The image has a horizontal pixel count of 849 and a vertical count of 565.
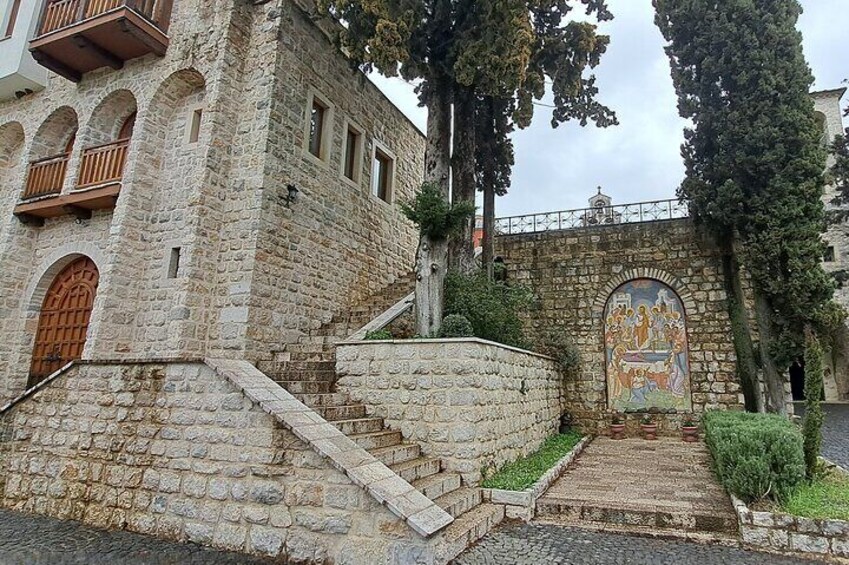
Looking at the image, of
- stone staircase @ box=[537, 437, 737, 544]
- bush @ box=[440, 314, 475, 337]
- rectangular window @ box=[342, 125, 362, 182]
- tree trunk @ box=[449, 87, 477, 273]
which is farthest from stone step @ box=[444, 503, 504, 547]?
rectangular window @ box=[342, 125, 362, 182]

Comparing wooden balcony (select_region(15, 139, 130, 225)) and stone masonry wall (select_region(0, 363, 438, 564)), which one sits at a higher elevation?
wooden balcony (select_region(15, 139, 130, 225))

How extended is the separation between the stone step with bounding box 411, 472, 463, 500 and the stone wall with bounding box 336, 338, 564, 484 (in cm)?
15

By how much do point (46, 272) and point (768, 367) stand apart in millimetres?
13564

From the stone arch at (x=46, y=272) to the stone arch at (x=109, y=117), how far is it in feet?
6.79

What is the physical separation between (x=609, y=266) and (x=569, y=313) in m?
1.38

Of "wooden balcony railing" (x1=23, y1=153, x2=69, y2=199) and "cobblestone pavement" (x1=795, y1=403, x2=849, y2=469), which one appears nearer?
"cobblestone pavement" (x1=795, y1=403, x2=849, y2=469)

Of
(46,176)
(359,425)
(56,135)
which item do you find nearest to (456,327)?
(359,425)

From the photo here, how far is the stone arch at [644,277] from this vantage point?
1014 cm

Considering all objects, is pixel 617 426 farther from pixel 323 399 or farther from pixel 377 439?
pixel 323 399

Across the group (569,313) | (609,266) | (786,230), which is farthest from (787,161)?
(569,313)

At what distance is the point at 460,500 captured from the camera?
4.73 meters

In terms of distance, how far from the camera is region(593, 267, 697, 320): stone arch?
1014 centimetres

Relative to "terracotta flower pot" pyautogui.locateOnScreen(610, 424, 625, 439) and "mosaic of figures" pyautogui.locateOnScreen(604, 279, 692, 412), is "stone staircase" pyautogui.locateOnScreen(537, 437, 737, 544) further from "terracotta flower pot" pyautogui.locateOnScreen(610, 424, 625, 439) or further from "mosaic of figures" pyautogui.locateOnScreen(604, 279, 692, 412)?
"mosaic of figures" pyautogui.locateOnScreen(604, 279, 692, 412)

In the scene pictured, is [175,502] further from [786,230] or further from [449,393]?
[786,230]
